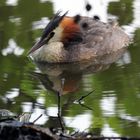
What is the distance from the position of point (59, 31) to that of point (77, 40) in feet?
1.14

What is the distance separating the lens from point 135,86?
7598mm

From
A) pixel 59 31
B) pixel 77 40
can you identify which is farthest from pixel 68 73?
pixel 77 40

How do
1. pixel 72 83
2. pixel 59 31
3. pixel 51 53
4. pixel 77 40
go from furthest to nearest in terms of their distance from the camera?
pixel 77 40
pixel 59 31
pixel 51 53
pixel 72 83

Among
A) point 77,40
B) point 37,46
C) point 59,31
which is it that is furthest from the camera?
point 77,40

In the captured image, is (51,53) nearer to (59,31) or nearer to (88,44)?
(59,31)

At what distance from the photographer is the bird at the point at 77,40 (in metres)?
9.42

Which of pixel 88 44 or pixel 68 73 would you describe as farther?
pixel 88 44

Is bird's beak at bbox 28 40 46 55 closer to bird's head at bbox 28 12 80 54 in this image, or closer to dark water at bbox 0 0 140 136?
bird's head at bbox 28 12 80 54

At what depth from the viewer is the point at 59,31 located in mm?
9695

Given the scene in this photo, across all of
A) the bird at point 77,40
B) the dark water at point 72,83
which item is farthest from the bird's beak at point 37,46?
the dark water at point 72,83

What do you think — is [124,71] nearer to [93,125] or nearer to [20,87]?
[20,87]

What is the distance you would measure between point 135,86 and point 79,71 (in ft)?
3.87

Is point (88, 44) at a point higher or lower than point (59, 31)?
lower

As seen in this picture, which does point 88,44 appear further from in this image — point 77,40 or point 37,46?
point 37,46
